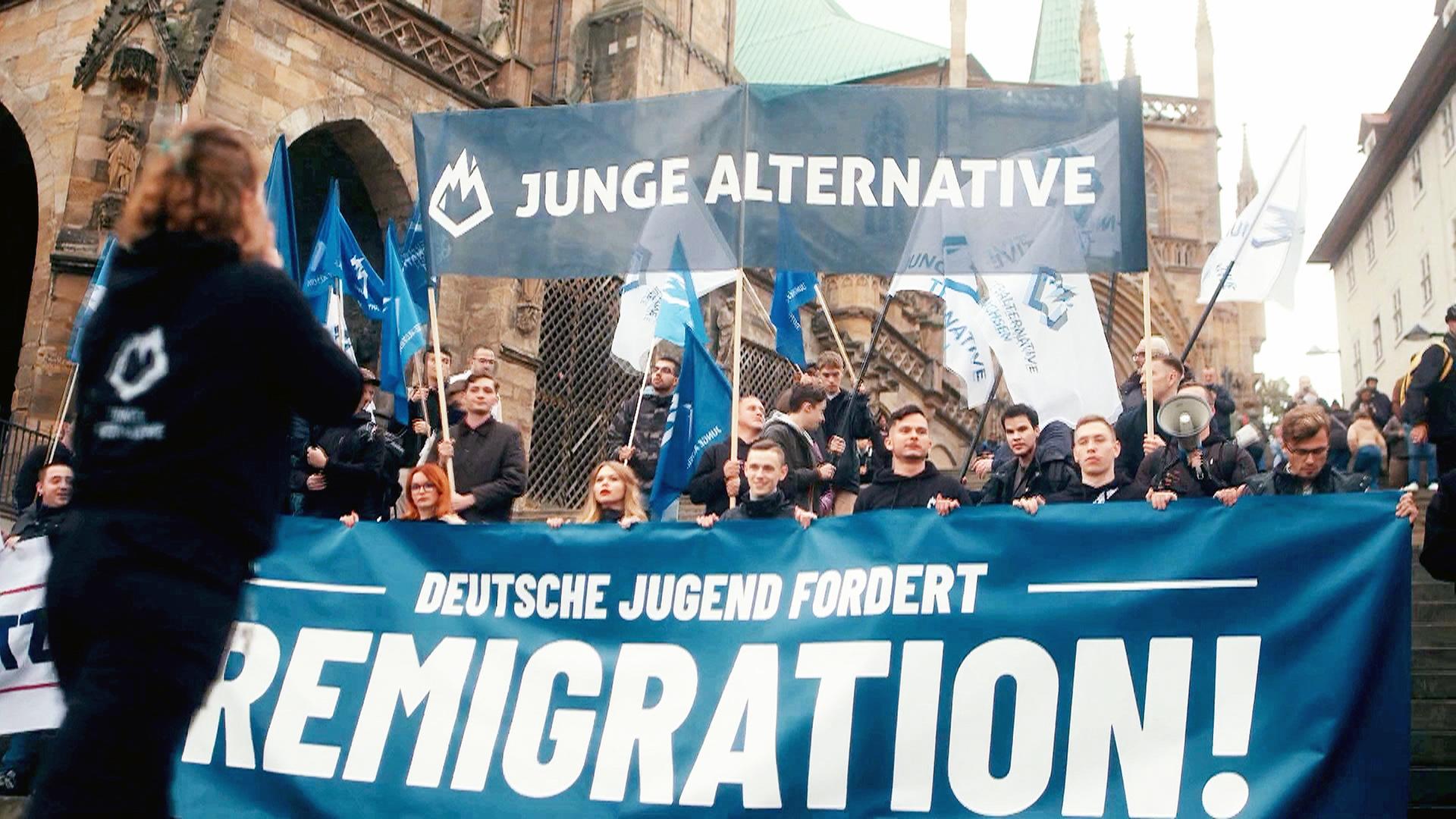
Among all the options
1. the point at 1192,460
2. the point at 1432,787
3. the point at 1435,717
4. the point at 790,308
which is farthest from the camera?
the point at 790,308

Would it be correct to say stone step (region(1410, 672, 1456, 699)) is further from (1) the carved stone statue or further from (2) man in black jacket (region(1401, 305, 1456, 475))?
(1) the carved stone statue

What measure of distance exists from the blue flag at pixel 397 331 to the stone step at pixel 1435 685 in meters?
6.11

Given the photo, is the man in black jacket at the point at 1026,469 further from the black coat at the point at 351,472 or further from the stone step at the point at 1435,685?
the black coat at the point at 351,472

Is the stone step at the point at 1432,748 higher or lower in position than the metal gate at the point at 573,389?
lower

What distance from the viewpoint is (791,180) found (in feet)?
25.8

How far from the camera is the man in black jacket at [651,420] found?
31.8 feet

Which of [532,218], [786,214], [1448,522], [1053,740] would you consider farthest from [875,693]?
[532,218]

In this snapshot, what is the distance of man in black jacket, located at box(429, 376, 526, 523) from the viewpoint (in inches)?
324

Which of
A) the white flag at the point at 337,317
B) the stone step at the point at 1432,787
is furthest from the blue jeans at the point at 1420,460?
the white flag at the point at 337,317

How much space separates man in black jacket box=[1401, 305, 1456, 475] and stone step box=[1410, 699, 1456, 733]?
2.71m

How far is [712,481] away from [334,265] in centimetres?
357

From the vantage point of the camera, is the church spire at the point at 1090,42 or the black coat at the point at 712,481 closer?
the black coat at the point at 712,481

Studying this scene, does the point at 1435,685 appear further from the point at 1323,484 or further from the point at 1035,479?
the point at 1035,479

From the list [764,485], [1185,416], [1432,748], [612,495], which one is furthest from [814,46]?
[1432,748]
